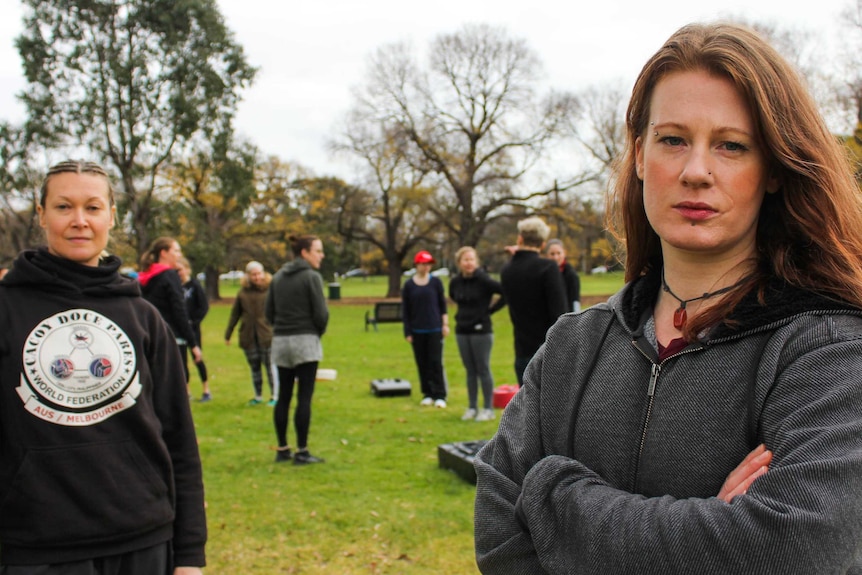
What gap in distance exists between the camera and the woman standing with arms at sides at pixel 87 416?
2365mm

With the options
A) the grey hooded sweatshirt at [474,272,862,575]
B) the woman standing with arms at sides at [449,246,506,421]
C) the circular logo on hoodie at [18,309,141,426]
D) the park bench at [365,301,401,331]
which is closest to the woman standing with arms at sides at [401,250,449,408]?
the woman standing with arms at sides at [449,246,506,421]

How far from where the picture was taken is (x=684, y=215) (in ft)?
4.98

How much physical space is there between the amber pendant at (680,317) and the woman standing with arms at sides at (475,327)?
7.33 meters

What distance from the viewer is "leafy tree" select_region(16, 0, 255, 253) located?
32.2 metres

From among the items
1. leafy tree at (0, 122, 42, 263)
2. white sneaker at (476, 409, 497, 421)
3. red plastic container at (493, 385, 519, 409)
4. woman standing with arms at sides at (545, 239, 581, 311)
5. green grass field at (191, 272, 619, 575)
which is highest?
leafy tree at (0, 122, 42, 263)

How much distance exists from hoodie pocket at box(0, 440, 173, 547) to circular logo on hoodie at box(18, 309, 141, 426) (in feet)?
0.42

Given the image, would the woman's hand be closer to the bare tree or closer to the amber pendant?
the amber pendant

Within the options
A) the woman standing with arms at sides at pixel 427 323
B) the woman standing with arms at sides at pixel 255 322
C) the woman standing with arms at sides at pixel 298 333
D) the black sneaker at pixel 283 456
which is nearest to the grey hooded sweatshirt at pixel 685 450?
the woman standing with arms at sides at pixel 298 333

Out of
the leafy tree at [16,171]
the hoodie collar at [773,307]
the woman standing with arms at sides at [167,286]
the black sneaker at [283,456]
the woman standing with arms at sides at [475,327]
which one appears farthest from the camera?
the leafy tree at [16,171]

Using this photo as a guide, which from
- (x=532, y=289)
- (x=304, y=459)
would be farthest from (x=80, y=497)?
(x=532, y=289)

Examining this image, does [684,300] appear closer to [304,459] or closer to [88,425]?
[88,425]

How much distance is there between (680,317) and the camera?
1.59m

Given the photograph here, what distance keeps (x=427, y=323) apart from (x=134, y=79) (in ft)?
94.0

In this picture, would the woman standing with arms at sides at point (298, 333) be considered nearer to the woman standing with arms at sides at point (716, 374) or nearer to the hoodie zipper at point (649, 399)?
the woman standing with arms at sides at point (716, 374)
